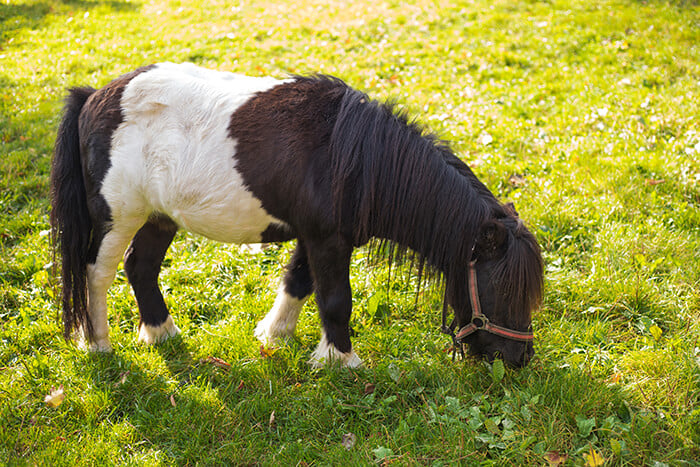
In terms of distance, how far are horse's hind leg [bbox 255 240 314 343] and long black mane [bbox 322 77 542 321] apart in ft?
2.43

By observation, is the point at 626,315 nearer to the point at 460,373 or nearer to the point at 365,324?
the point at 460,373

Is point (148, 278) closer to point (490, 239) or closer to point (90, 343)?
point (90, 343)

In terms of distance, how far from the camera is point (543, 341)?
3248 mm

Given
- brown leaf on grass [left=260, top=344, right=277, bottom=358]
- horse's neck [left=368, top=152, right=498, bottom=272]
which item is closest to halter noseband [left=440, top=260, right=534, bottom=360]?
horse's neck [left=368, top=152, right=498, bottom=272]

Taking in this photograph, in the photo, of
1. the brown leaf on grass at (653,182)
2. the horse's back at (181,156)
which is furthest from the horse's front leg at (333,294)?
the brown leaf on grass at (653,182)

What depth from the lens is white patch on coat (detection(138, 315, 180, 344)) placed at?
11.4 ft

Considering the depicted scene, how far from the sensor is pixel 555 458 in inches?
95.8

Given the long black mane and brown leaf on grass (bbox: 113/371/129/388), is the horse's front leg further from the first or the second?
brown leaf on grass (bbox: 113/371/129/388)

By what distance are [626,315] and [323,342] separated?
6.43 ft

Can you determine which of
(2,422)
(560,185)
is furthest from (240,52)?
(2,422)

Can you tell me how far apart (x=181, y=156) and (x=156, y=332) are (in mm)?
1244

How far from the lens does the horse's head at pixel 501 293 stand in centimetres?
263

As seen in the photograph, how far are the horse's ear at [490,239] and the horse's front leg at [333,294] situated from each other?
719 mm

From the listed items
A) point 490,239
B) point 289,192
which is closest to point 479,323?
point 490,239
